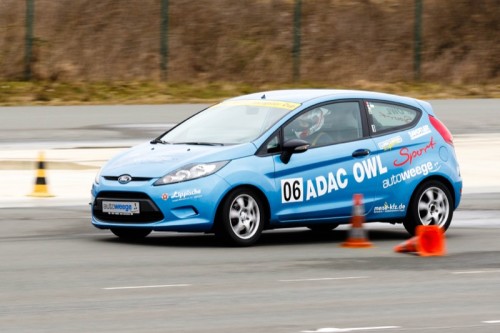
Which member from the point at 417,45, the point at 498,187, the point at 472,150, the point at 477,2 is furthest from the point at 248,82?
the point at 498,187

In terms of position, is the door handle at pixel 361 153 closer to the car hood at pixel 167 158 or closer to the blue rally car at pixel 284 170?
the blue rally car at pixel 284 170

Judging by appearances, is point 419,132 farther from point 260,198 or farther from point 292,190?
point 260,198

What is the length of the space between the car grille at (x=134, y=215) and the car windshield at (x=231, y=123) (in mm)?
1019

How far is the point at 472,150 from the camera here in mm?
22891

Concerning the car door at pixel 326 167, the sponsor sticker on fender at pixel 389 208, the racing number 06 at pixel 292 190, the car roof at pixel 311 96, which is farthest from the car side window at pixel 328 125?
the sponsor sticker on fender at pixel 389 208

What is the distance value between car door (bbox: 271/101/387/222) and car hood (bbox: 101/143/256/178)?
48cm

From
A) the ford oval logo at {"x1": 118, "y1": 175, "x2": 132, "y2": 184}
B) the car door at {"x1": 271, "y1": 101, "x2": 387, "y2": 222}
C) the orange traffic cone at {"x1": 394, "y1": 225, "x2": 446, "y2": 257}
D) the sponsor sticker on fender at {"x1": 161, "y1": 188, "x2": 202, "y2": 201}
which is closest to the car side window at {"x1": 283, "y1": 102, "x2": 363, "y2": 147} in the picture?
the car door at {"x1": 271, "y1": 101, "x2": 387, "y2": 222}

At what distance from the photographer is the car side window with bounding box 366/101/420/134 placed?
44.9 feet

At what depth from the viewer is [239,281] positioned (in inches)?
412

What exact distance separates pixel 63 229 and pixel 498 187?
7.36m

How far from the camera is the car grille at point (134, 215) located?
12.3 meters

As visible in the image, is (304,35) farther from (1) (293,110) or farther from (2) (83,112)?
(1) (293,110)

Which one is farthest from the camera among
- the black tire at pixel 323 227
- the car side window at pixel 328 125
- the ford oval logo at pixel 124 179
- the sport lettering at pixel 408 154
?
the black tire at pixel 323 227

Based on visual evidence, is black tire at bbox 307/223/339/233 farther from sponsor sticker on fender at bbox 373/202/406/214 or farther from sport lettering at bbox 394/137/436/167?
sport lettering at bbox 394/137/436/167
